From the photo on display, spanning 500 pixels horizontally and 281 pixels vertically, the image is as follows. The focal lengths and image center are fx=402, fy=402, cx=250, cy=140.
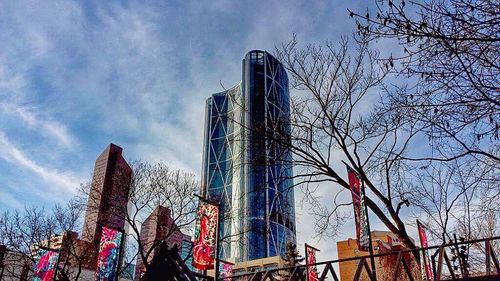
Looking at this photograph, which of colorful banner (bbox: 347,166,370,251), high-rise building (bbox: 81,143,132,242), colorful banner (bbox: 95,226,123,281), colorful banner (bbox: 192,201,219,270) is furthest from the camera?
high-rise building (bbox: 81,143,132,242)

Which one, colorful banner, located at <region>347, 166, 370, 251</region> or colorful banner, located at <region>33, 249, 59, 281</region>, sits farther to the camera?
colorful banner, located at <region>33, 249, 59, 281</region>

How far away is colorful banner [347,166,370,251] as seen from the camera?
37.2 feet

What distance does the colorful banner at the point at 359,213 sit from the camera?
11328mm

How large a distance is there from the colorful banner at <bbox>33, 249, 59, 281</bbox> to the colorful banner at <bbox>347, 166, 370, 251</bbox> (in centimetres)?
1830

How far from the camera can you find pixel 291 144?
15828mm

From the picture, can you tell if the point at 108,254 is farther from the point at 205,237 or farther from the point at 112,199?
the point at 112,199

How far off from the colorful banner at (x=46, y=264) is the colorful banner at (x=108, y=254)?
457cm

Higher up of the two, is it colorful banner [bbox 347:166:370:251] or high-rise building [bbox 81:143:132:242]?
high-rise building [bbox 81:143:132:242]

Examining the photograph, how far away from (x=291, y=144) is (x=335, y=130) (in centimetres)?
178

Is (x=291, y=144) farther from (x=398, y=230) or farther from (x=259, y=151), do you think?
(x=398, y=230)

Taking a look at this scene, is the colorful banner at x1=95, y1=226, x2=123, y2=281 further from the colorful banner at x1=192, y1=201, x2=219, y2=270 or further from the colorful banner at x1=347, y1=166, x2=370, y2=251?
the colorful banner at x1=347, y1=166, x2=370, y2=251

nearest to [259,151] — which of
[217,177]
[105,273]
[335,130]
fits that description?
[335,130]

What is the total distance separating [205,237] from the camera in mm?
16828

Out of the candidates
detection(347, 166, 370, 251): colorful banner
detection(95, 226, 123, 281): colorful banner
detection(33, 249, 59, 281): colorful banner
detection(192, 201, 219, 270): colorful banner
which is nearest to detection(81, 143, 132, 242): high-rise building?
detection(33, 249, 59, 281): colorful banner
